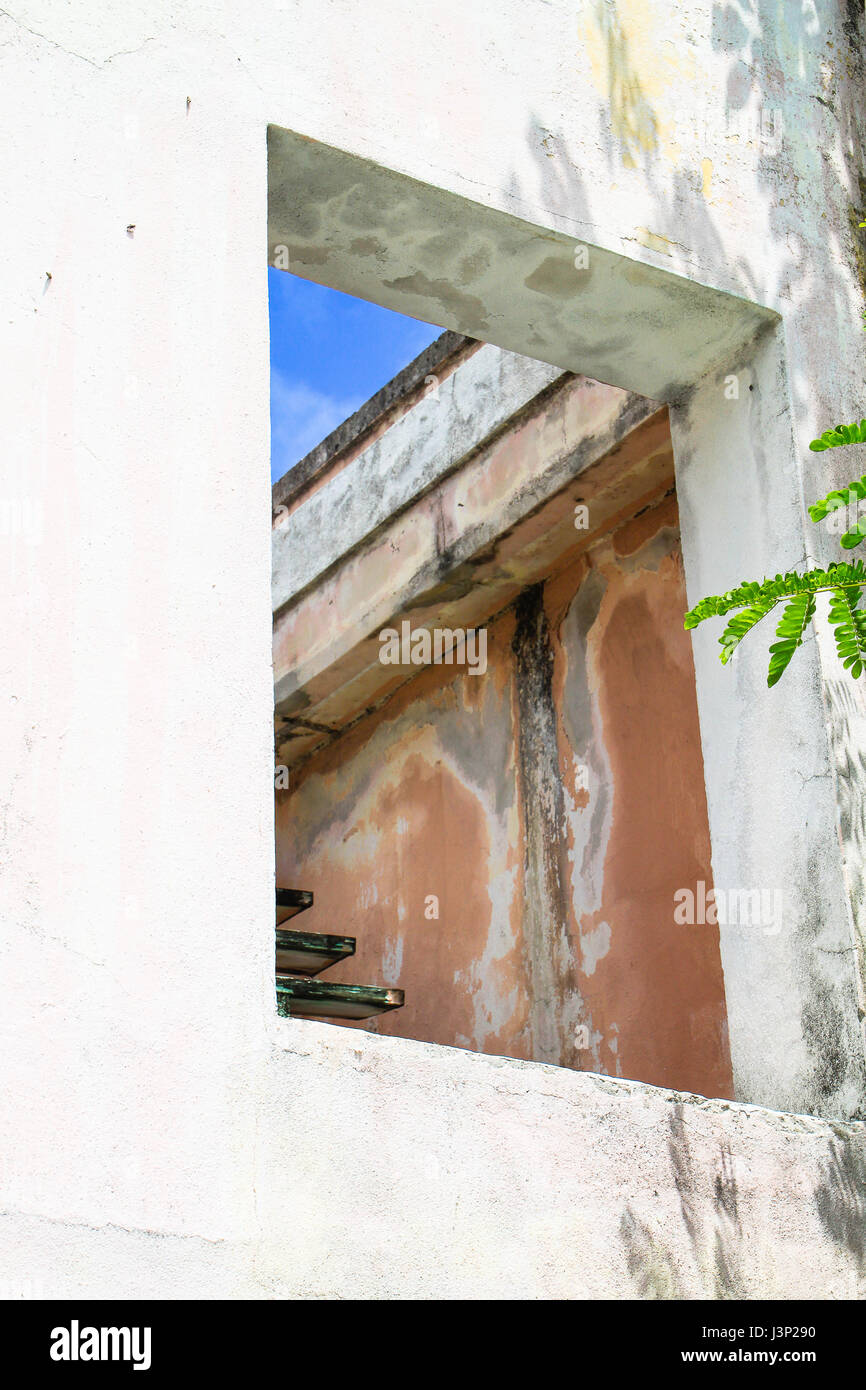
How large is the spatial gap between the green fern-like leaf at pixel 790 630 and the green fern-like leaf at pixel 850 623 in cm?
6

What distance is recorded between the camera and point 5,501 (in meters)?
3.79

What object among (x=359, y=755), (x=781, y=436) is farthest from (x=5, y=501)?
(x=359, y=755)

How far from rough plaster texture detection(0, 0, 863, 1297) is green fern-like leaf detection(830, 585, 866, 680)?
1.86 ft

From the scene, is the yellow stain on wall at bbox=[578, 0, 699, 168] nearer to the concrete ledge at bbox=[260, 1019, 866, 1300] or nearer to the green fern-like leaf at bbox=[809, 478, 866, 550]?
the green fern-like leaf at bbox=[809, 478, 866, 550]

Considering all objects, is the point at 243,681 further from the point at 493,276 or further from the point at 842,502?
the point at 493,276

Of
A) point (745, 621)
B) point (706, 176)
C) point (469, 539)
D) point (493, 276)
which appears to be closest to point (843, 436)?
point (745, 621)

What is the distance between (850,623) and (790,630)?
0.60ft

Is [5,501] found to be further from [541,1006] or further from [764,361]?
[541,1006]

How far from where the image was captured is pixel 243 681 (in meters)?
3.90

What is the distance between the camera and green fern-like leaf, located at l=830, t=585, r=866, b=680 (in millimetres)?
3965

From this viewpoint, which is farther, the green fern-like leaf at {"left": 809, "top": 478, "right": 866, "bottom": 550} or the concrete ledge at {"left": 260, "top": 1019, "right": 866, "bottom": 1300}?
the green fern-like leaf at {"left": 809, "top": 478, "right": 866, "bottom": 550}

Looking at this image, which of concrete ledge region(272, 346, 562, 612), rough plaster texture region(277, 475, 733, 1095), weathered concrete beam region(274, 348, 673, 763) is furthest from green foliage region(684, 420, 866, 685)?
concrete ledge region(272, 346, 562, 612)

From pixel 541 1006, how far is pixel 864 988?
8.56 feet

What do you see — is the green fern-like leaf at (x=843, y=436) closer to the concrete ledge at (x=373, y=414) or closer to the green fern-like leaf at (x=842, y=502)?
the green fern-like leaf at (x=842, y=502)
